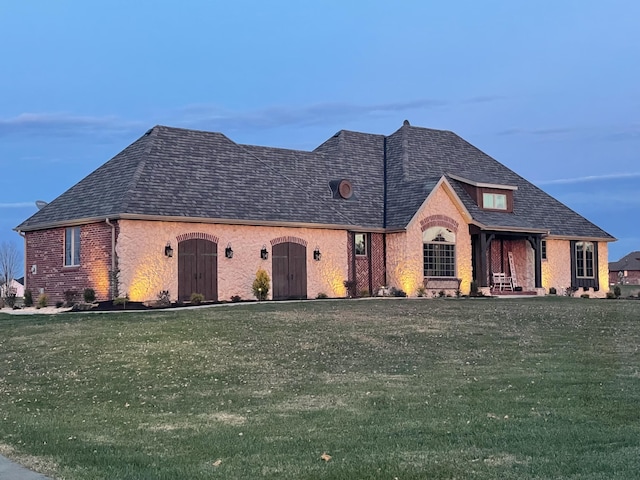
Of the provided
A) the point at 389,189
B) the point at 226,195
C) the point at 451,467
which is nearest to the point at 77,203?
the point at 226,195

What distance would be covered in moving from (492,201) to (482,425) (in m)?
29.4

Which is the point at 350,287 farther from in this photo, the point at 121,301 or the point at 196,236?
the point at 121,301

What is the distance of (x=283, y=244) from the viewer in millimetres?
31812

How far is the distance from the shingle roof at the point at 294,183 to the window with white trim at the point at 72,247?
523 mm

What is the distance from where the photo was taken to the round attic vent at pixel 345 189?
3556cm

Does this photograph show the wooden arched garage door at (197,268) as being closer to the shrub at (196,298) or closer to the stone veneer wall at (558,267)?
the shrub at (196,298)

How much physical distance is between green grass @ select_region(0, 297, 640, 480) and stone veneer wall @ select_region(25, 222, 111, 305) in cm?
553

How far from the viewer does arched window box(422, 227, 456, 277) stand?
3488 cm

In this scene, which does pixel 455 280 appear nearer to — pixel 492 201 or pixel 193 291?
pixel 492 201

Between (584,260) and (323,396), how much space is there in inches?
1251

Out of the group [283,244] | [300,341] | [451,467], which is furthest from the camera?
[283,244]

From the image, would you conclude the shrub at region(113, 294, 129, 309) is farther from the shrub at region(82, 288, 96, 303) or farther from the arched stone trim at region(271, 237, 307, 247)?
the arched stone trim at region(271, 237, 307, 247)

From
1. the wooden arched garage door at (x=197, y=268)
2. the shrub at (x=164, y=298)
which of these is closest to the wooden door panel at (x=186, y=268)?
the wooden arched garage door at (x=197, y=268)

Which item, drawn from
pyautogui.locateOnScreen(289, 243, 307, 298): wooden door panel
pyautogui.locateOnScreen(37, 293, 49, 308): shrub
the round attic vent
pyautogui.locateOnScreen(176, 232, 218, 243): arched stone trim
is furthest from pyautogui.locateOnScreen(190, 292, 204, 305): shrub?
the round attic vent
